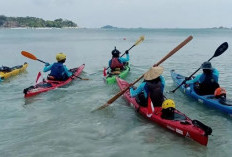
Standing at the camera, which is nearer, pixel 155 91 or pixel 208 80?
pixel 155 91

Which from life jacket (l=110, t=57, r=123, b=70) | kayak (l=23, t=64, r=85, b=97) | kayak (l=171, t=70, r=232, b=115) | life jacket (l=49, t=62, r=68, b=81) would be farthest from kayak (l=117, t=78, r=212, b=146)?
life jacket (l=110, t=57, r=123, b=70)

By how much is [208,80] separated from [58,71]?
6.84 m

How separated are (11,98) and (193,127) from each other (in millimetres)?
8386

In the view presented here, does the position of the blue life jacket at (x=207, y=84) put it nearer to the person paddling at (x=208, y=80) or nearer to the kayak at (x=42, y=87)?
the person paddling at (x=208, y=80)

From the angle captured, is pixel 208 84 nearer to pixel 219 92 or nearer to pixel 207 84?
pixel 207 84

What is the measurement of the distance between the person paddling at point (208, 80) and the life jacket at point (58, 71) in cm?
626

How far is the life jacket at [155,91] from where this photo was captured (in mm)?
8289

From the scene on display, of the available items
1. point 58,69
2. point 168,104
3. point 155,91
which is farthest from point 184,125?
point 58,69

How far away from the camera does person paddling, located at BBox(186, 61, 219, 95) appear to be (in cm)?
977

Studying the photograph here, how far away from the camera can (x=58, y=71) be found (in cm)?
1302

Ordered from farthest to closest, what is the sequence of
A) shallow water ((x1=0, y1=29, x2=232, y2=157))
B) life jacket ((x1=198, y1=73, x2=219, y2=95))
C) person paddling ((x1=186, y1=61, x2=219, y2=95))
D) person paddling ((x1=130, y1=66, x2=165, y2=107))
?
life jacket ((x1=198, y1=73, x2=219, y2=95)), person paddling ((x1=186, y1=61, x2=219, y2=95)), person paddling ((x1=130, y1=66, x2=165, y2=107)), shallow water ((x1=0, y1=29, x2=232, y2=157))

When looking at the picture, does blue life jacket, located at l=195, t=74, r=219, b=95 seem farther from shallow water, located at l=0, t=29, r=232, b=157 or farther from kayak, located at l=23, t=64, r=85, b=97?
kayak, located at l=23, t=64, r=85, b=97

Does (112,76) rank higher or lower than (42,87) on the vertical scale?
higher

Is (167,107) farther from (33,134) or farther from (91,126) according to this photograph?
(33,134)
